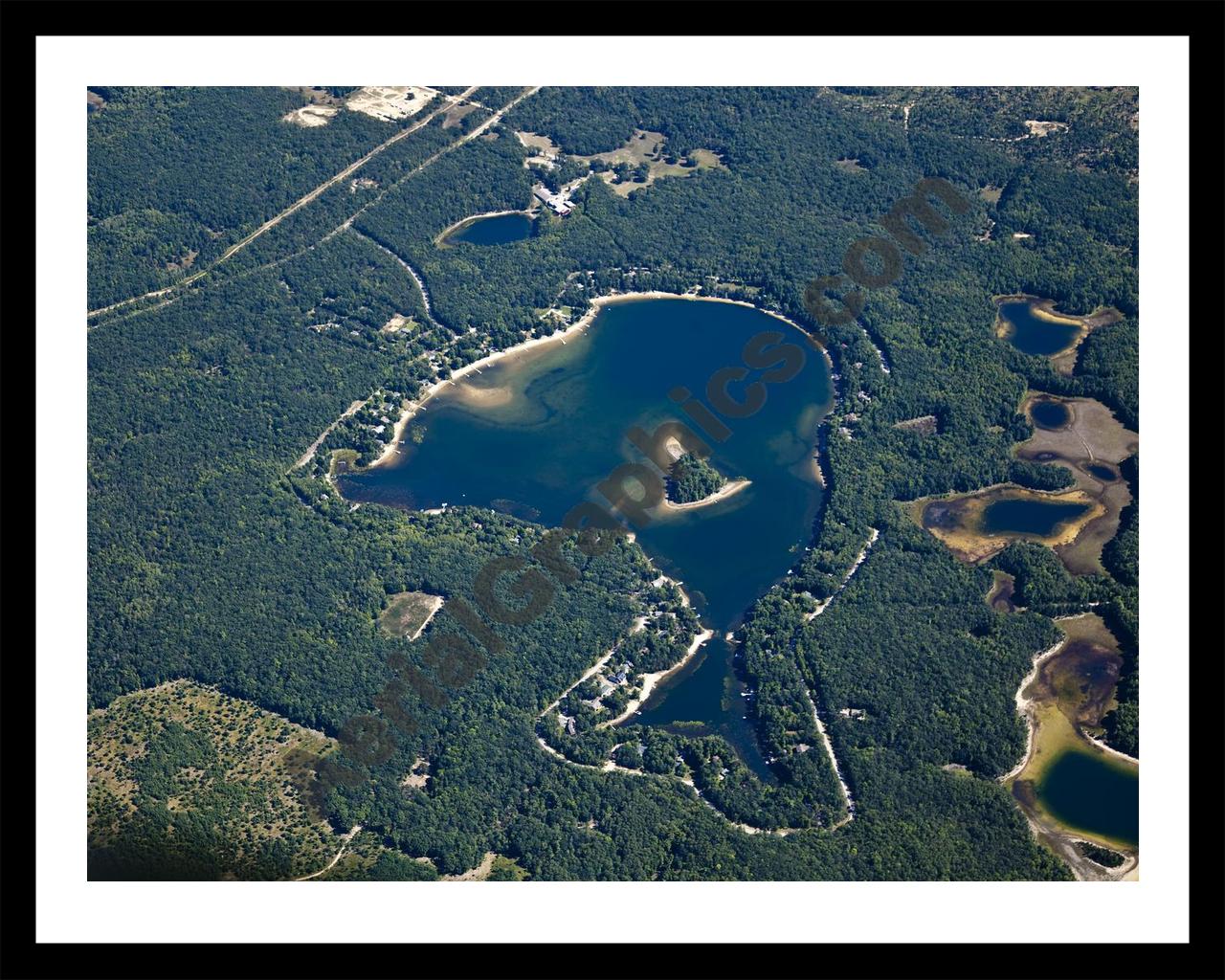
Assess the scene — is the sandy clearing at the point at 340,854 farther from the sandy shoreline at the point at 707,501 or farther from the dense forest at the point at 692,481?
the dense forest at the point at 692,481

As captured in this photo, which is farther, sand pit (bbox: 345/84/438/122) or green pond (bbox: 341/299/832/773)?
sand pit (bbox: 345/84/438/122)

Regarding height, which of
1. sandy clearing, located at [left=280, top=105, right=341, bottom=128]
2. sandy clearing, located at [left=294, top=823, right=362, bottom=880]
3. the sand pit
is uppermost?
the sand pit

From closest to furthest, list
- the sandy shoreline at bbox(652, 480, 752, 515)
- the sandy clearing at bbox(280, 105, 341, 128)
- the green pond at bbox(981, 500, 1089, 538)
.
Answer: the green pond at bbox(981, 500, 1089, 538), the sandy shoreline at bbox(652, 480, 752, 515), the sandy clearing at bbox(280, 105, 341, 128)

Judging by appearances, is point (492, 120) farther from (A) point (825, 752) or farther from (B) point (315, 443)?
(A) point (825, 752)

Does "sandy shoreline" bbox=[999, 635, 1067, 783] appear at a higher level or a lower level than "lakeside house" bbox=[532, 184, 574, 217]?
lower

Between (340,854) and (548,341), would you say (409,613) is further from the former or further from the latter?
(548,341)

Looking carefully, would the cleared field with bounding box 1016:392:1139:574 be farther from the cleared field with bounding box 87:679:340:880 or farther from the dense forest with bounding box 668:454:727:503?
the cleared field with bounding box 87:679:340:880

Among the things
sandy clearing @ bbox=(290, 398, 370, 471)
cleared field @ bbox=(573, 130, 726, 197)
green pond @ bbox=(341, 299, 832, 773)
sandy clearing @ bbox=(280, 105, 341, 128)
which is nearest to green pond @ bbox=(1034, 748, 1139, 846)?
green pond @ bbox=(341, 299, 832, 773)
